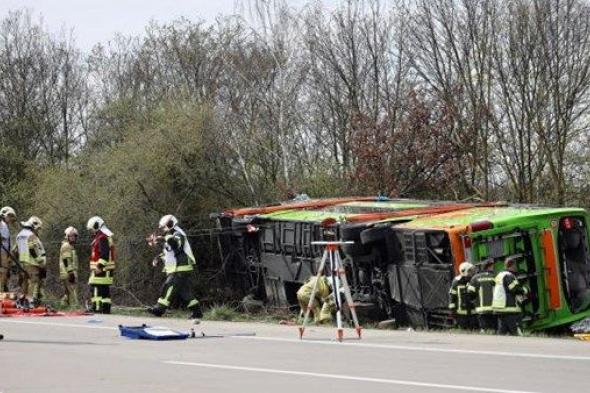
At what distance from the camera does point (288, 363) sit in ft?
36.9

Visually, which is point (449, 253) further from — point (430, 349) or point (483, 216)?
point (430, 349)

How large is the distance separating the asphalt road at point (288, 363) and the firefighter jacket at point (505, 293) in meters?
1.16

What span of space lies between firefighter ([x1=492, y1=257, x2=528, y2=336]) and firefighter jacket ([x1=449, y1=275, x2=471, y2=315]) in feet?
1.46

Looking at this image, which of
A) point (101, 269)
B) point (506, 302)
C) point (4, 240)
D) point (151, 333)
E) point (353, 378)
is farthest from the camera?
point (101, 269)

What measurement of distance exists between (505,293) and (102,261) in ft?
24.7

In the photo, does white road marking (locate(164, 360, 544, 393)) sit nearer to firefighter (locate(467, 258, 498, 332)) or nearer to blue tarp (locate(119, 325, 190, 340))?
blue tarp (locate(119, 325, 190, 340))

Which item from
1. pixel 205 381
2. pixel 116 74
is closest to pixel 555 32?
pixel 205 381

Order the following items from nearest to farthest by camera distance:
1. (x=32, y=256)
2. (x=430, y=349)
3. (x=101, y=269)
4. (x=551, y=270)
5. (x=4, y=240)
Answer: (x=430, y=349) < (x=551, y=270) < (x=4, y=240) < (x=101, y=269) < (x=32, y=256)

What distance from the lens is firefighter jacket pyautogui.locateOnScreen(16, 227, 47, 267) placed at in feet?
68.5

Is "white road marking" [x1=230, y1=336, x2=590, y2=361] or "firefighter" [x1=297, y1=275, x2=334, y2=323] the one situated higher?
"firefighter" [x1=297, y1=275, x2=334, y2=323]

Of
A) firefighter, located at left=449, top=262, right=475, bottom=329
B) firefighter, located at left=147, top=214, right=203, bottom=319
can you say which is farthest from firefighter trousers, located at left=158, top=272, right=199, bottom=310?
firefighter, located at left=449, top=262, right=475, bottom=329

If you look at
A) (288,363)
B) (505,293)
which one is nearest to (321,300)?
(505,293)

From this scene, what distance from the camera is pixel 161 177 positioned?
94.5 feet

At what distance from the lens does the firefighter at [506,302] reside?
1595 centimetres
